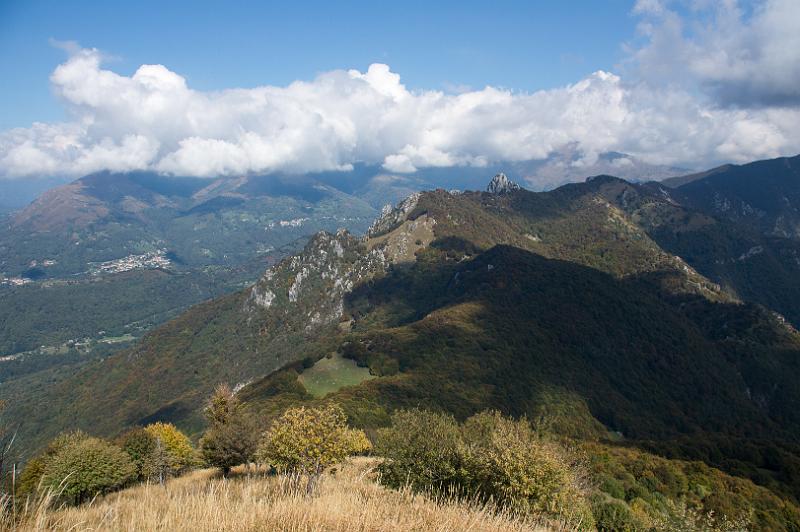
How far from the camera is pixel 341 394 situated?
358ft

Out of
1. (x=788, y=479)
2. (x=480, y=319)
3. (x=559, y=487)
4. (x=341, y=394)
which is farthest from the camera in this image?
(x=480, y=319)

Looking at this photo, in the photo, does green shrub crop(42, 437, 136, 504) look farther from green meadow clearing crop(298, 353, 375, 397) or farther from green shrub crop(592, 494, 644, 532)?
green meadow clearing crop(298, 353, 375, 397)

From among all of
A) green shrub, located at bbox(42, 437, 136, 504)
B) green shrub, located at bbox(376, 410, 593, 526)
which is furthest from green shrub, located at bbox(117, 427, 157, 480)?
green shrub, located at bbox(376, 410, 593, 526)

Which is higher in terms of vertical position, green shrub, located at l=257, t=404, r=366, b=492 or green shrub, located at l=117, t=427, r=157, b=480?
green shrub, located at l=257, t=404, r=366, b=492

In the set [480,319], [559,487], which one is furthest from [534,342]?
[559,487]

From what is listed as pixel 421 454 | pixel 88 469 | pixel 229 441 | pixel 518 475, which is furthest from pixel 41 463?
pixel 518 475


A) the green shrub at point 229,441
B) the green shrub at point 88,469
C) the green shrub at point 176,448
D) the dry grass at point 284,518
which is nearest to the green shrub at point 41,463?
the green shrub at point 88,469

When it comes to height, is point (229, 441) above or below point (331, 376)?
above

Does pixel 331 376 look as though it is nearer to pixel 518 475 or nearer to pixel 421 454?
pixel 421 454

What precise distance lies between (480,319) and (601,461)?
10969cm

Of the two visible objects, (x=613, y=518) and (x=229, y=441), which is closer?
(x=613, y=518)

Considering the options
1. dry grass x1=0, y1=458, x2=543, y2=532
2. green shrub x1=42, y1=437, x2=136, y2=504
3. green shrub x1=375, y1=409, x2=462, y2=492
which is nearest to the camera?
dry grass x1=0, y1=458, x2=543, y2=532

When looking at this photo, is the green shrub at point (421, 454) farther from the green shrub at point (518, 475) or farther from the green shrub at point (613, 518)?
the green shrub at point (613, 518)

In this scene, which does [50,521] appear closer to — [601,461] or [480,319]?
[601,461]
